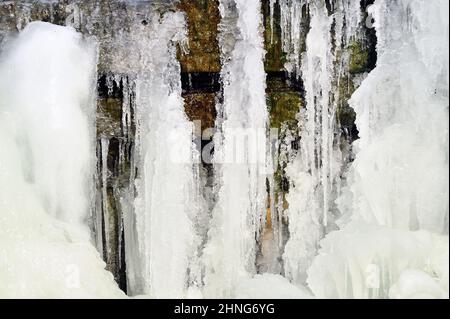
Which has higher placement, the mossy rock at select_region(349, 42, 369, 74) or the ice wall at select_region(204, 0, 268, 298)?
the mossy rock at select_region(349, 42, 369, 74)

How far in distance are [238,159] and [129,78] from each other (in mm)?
1150

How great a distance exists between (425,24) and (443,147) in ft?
3.17

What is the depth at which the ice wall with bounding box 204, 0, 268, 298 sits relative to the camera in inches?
203

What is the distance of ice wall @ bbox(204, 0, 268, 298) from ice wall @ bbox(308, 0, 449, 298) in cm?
79

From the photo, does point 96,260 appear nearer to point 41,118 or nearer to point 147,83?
point 41,118

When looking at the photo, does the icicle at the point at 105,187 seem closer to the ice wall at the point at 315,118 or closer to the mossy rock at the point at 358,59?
the ice wall at the point at 315,118

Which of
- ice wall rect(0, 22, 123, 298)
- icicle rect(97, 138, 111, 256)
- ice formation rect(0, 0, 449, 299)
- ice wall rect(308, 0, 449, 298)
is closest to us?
Result: ice wall rect(308, 0, 449, 298)

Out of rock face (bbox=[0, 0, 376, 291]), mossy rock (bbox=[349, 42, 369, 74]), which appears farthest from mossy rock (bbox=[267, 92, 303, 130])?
mossy rock (bbox=[349, 42, 369, 74])

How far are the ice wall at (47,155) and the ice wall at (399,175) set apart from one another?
1.70 metres

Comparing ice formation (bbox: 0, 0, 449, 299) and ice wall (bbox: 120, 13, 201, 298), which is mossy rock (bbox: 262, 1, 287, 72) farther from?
ice wall (bbox: 120, 13, 201, 298)

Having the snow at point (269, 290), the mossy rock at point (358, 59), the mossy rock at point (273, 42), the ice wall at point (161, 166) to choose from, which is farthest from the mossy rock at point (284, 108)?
the snow at point (269, 290)

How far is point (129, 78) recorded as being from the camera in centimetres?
514

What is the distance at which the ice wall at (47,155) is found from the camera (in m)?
4.34

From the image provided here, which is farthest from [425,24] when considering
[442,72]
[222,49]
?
[222,49]
